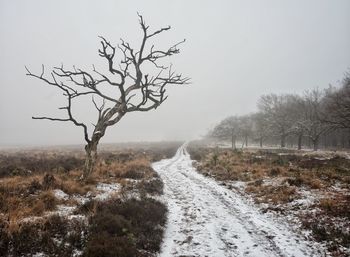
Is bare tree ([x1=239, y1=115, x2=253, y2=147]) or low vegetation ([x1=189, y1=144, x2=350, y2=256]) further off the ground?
bare tree ([x1=239, y1=115, x2=253, y2=147])

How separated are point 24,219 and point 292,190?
9813 mm

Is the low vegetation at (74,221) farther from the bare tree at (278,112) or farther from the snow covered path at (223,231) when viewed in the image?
the bare tree at (278,112)

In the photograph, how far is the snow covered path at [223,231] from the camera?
6814mm

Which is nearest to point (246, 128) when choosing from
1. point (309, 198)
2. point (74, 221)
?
point (309, 198)

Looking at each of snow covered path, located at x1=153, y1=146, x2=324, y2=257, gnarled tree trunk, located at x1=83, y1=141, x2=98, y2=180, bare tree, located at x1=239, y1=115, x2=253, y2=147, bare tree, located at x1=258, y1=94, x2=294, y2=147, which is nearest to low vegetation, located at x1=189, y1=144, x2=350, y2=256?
snow covered path, located at x1=153, y1=146, x2=324, y2=257

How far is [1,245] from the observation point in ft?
19.2

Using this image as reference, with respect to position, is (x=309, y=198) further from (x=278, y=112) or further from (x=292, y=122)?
(x=278, y=112)

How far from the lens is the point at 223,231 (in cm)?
820

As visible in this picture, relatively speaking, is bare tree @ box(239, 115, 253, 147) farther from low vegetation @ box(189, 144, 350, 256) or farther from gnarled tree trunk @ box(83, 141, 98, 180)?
gnarled tree trunk @ box(83, 141, 98, 180)

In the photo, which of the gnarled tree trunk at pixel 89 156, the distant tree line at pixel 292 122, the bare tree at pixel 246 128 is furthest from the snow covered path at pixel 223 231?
the bare tree at pixel 246 128

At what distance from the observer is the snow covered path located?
681 cm

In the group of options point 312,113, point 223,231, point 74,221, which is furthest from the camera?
point 312,113

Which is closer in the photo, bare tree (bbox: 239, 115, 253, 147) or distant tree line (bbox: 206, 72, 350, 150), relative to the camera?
distant tree line (bbox: 206, 72, 350, 150)

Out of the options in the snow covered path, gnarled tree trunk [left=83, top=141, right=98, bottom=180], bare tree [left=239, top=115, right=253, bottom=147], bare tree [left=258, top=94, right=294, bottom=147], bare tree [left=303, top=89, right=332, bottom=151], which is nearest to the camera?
the snow covered path
